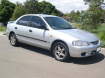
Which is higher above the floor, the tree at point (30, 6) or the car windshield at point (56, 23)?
the tree at point (30, 6)

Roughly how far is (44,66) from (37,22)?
2206mm

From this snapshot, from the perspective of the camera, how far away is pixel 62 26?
8.24m

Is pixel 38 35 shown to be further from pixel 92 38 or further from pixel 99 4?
pixel 99 4

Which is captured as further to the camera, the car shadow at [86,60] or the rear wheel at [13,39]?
the rear wheel at [13,39]

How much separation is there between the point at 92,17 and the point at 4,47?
987 centimetres

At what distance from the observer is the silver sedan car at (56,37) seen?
7.05 metres

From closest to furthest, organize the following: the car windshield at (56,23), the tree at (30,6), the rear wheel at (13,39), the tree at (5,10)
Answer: the car windshield at (56,23), the rear wheel at (13,39), the tree at (30,6), the tree at (5,10)

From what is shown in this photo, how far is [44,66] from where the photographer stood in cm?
679

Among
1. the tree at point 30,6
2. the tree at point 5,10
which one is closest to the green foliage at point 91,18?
the tree at point 30,6

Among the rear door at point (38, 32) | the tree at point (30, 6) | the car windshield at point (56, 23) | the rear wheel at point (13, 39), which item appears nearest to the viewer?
the rear door at point (38, 32)

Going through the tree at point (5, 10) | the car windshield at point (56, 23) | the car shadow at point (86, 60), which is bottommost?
the car shadow at point (86, 60)

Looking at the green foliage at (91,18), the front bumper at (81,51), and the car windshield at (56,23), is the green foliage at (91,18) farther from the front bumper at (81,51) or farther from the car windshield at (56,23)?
the front bumper at (81,51)

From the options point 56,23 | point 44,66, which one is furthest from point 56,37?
point 44,66

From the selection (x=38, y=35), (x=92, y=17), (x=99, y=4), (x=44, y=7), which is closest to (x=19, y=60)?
(x=38, y=35)
